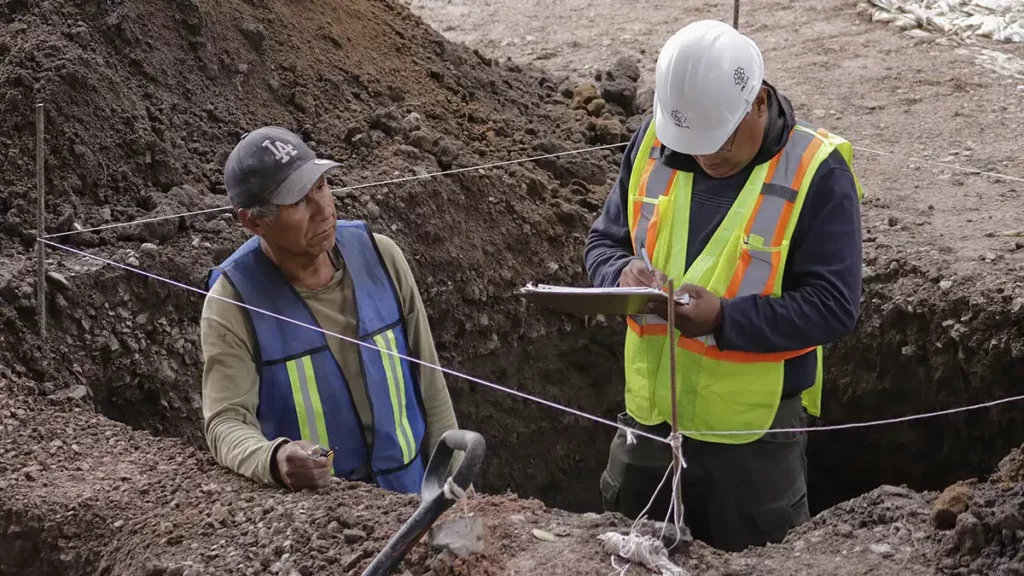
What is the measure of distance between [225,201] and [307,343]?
7.08 feet

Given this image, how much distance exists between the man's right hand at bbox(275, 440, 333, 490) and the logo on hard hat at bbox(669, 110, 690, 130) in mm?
1392

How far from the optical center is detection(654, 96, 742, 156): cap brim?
3277mm

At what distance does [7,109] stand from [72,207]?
69 centimetres

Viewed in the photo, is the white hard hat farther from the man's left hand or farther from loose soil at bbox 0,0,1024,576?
loose soil at bbox 0,0,1024,576

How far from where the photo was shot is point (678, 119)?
332 centimetres

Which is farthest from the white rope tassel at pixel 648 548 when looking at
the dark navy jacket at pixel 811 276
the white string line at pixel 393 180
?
the white string line at pixel 393 180

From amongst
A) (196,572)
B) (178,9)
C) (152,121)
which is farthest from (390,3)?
(196,572)

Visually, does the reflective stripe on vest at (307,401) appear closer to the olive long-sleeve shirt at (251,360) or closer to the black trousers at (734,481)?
the olive long-sleeve shirt at (251,360)

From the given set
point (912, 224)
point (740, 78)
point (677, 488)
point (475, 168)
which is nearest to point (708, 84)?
point (740, 78)

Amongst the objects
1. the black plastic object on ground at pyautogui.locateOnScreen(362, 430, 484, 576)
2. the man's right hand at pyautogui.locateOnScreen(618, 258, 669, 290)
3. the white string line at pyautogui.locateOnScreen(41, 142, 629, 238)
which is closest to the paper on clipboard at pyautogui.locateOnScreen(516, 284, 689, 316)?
the man's right hand at pyautogui.locateOnScreen(618, 258, 669, 290)

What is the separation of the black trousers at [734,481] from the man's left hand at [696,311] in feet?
1.70

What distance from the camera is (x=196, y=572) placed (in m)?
2.93

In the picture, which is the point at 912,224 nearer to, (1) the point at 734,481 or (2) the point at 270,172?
(1) the point at 734,481

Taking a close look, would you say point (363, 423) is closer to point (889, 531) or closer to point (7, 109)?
point (889, 531)
